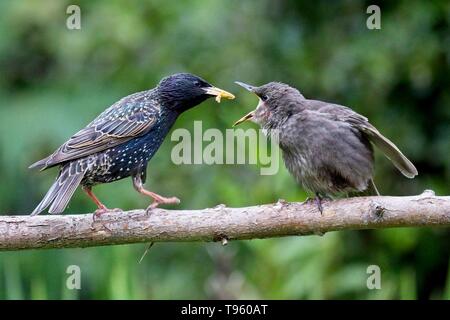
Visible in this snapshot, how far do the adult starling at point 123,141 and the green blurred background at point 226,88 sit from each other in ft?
5.19

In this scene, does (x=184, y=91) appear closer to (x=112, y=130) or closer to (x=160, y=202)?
(x=112, y=130)

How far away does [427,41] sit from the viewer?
7.93m

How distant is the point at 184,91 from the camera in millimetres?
5875

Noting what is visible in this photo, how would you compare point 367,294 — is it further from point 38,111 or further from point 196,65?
point 38,111

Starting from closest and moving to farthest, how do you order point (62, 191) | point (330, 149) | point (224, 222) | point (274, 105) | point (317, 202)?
point (224, 222)
point (317, 202)
point (330, 149)
point (62, 191)
point (274, 105)

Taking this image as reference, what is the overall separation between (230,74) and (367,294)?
2.36 meters

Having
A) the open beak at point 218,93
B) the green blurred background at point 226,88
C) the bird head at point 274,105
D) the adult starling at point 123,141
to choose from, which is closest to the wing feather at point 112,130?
the adult starling at point 123,141

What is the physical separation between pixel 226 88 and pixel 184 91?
2451 mm

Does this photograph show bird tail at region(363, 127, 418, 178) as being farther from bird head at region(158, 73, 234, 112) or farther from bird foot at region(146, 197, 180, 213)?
bird foot at region(146, 197, 180, 213)

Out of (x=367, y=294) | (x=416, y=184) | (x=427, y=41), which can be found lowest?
(x=367, y=294)

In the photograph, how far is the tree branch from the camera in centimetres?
495

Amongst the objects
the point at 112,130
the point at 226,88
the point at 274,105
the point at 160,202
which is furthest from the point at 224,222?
the point at 226,88

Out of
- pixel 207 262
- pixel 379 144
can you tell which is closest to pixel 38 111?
pixel 207 262

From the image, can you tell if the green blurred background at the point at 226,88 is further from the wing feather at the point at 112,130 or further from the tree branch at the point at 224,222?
the tree branch at the point at 224,222
